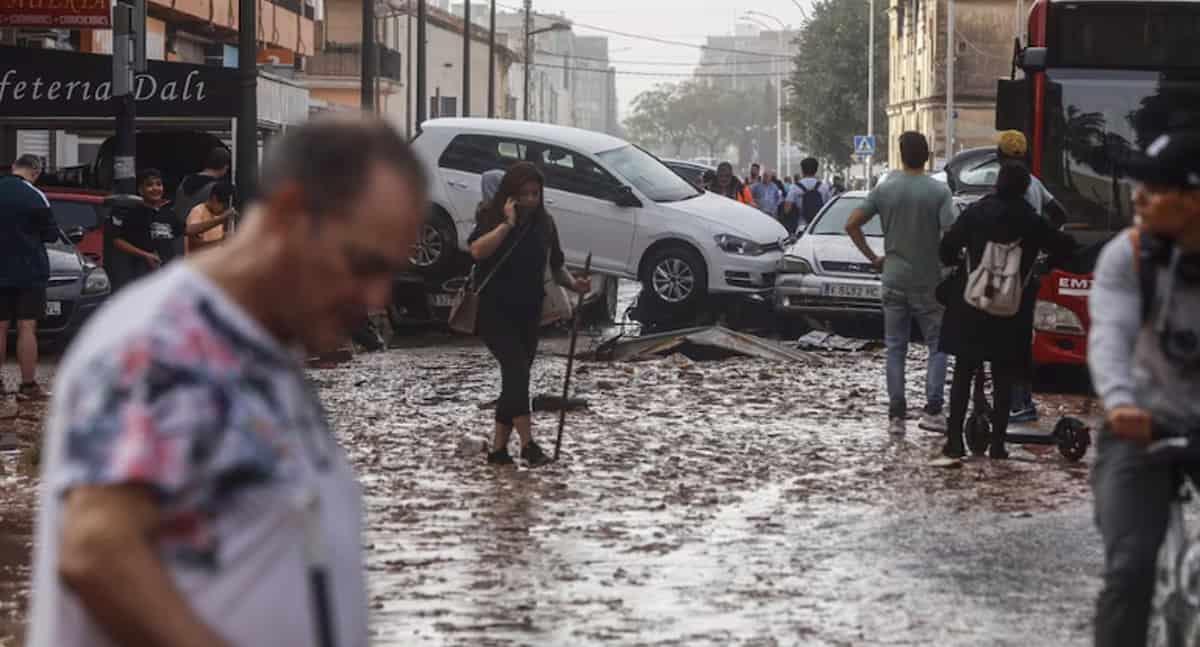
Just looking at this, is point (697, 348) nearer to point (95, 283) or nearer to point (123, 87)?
point (95, 283)

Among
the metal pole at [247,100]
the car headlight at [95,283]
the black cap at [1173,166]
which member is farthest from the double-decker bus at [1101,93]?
the metal pole at [247,100]

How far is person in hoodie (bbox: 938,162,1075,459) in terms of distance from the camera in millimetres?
11781

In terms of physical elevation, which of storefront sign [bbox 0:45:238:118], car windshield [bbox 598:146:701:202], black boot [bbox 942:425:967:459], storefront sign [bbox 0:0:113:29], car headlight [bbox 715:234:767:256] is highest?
storefront sign [bbox 0:0:113:29]

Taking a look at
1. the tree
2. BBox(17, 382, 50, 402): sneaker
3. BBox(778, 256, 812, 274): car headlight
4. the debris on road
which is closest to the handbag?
BBox(17, 382, 50, 402): sneaker

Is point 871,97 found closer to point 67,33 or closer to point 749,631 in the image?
point 67,33

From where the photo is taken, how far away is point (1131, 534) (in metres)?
5.25

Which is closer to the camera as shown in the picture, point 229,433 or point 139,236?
point 229,433

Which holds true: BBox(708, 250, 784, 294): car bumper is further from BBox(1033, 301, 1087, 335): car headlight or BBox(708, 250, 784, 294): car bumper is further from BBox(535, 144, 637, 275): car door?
BBox(1033, 301, 1087, 335): car headlight

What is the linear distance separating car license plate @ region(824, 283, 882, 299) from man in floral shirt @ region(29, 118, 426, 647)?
61.4ft

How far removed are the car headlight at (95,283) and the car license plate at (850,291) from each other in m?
6.59

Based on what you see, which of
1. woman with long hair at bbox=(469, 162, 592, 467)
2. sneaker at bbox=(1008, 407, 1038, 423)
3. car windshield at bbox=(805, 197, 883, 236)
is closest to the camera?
woman with long hair at bbox=(469, 162, 592, 467)

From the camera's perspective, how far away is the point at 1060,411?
1505 cm

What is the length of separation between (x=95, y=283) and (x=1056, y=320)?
26.2 ft

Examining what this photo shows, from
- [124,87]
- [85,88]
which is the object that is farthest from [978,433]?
[85,88]
